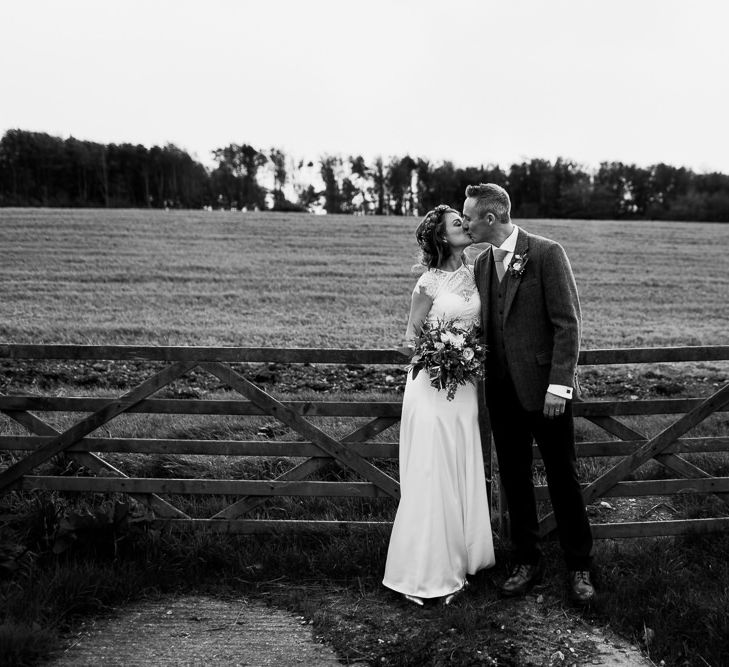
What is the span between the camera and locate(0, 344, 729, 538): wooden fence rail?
16.8ft

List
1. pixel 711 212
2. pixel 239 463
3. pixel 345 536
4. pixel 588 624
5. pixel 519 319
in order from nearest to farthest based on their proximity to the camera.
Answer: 1. pixel 588 624
2. pixel 519 319
3. pixel 345 536
4. pixel 239 463
5. pixel 711 212

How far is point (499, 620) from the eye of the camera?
4297 mm

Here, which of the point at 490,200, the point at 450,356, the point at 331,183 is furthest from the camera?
the point at 331,183

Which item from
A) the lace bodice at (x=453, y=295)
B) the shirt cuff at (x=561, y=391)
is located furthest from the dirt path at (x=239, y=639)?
the lace bodice at (x=453, y=295)

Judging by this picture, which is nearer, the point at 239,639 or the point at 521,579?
the point at 239,639

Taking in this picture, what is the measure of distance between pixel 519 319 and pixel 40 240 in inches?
1180

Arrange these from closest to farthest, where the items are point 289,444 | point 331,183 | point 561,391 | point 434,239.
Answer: point 561,391
point 434,239
point 289,444
point 331,183

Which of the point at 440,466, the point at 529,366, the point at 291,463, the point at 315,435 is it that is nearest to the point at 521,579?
the point at 440,466

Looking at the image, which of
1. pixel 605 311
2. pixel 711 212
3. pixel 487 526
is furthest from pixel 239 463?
pixel 711 212

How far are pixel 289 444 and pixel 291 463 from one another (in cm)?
160

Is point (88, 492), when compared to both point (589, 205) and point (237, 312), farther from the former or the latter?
point (589, 205)

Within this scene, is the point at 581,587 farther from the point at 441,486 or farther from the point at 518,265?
the point at 518,265

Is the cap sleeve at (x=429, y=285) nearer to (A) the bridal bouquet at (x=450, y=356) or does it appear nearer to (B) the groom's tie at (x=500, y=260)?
(A) the bridal bouquet at (x=450, y=356)

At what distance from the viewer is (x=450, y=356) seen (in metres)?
4.52
